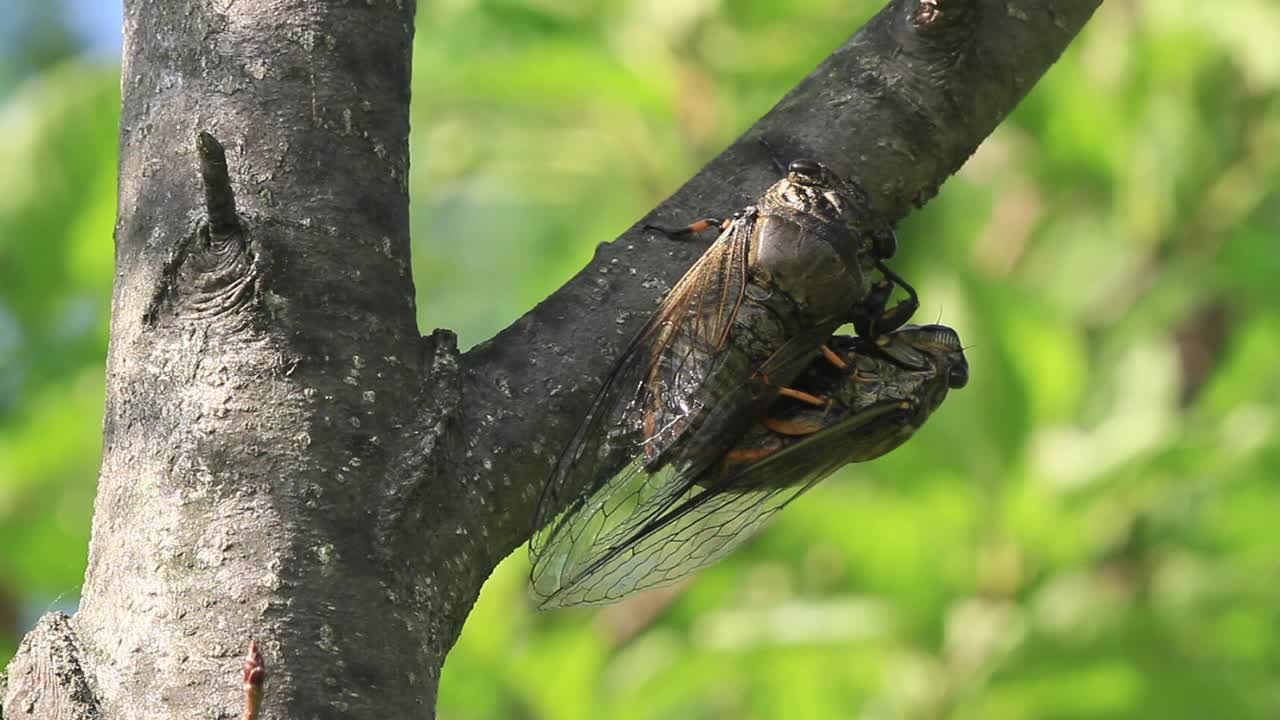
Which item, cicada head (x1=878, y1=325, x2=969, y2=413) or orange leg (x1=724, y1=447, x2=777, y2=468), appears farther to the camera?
cicada head (x1=878, y1=325, x2=969, y2=413)

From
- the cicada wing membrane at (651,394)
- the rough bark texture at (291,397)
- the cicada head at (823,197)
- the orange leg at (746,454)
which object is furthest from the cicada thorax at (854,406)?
the rough bark texture at (291,397)

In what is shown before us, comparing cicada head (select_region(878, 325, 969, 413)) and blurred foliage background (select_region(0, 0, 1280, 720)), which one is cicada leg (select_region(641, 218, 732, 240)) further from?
blurred foliage background (select_region(0, 0, 1280, 720))

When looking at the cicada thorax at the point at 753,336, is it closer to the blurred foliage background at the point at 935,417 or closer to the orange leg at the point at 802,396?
the orange leg at the point at 802,396

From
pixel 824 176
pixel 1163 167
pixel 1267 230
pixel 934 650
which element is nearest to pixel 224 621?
pixel 824 176

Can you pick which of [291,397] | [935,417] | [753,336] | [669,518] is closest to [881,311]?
[753,336]

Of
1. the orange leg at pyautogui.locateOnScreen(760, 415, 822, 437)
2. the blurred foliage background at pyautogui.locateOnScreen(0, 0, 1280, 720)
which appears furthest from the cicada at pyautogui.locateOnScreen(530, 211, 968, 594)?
the blurred foliage background at pyautogui.locateOnScreen(0, 0, 1280, 720)

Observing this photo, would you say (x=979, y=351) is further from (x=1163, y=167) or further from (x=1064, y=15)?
(x=1064, y=15)
